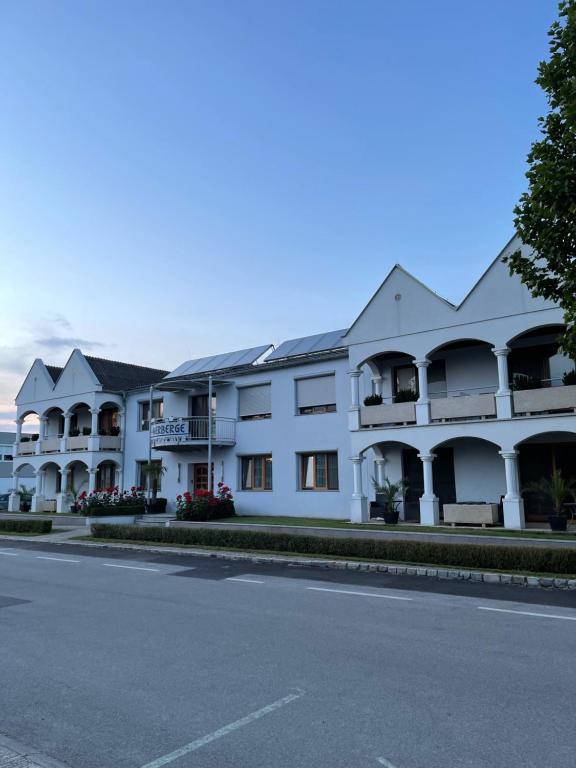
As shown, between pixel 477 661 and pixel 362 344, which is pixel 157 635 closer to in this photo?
pixel 477 661

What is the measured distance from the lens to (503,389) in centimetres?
1856

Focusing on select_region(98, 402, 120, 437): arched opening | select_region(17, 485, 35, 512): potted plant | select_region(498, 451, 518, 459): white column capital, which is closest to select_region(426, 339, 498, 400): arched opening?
select_region(498, 451, 518, 459): white column capital

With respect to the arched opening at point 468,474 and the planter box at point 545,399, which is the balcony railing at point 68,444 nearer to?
the arched opening at point 468,474

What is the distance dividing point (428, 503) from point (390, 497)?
1.29 m

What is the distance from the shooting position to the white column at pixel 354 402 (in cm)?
2155

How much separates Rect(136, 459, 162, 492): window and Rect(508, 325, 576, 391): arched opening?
58.6 ft

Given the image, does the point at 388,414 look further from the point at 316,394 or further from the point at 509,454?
the point at 316,394

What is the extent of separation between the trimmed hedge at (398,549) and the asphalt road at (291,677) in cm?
163

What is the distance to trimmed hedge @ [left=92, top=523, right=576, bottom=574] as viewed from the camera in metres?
12.1

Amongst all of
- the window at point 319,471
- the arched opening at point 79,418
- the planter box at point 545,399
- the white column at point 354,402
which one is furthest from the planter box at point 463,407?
the arched opening at point 79,418

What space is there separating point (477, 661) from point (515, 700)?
1.19 meters

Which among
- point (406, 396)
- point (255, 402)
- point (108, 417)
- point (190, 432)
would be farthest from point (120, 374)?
point (406, 396)

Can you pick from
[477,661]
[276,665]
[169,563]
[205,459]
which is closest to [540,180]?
[477,661]

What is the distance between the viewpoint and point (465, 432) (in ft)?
62.6
